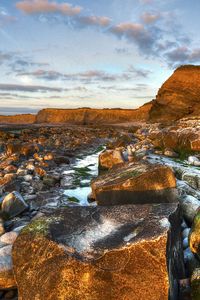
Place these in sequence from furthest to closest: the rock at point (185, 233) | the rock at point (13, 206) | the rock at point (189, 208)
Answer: the rock at point (13, 206) < the rock at point (189, 208) < the rock at point (185, 233)

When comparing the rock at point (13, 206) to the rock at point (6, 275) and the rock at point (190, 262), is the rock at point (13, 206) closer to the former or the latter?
the rock at point (6, 275)

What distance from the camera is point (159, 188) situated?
19.2 feet

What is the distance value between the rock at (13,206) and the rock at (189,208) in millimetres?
3177

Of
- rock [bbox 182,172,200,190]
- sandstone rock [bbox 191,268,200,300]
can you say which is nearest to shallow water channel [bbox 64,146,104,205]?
rock [bbox 182,172,200,190]

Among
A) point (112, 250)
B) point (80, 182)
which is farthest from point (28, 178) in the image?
point (112, 250)

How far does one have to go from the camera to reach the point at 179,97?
6894 cm

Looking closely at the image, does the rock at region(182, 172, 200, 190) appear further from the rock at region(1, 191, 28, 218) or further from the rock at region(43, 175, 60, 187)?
the rock at region(1, 191, 28, 218)

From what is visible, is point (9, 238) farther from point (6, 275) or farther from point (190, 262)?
point (190, 262)

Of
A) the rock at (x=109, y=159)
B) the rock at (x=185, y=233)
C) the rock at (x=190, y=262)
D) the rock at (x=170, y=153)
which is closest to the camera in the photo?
the rock at (x=190, y=262)

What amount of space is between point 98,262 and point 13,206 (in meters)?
3.45

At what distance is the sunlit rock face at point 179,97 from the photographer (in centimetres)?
6619

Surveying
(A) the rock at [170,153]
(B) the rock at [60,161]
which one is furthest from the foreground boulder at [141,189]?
(B) the rock at [60,161]

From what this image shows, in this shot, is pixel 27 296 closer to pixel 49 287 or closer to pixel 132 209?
pixel 49 287

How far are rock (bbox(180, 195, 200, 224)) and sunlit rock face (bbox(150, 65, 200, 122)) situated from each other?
2342 inches
